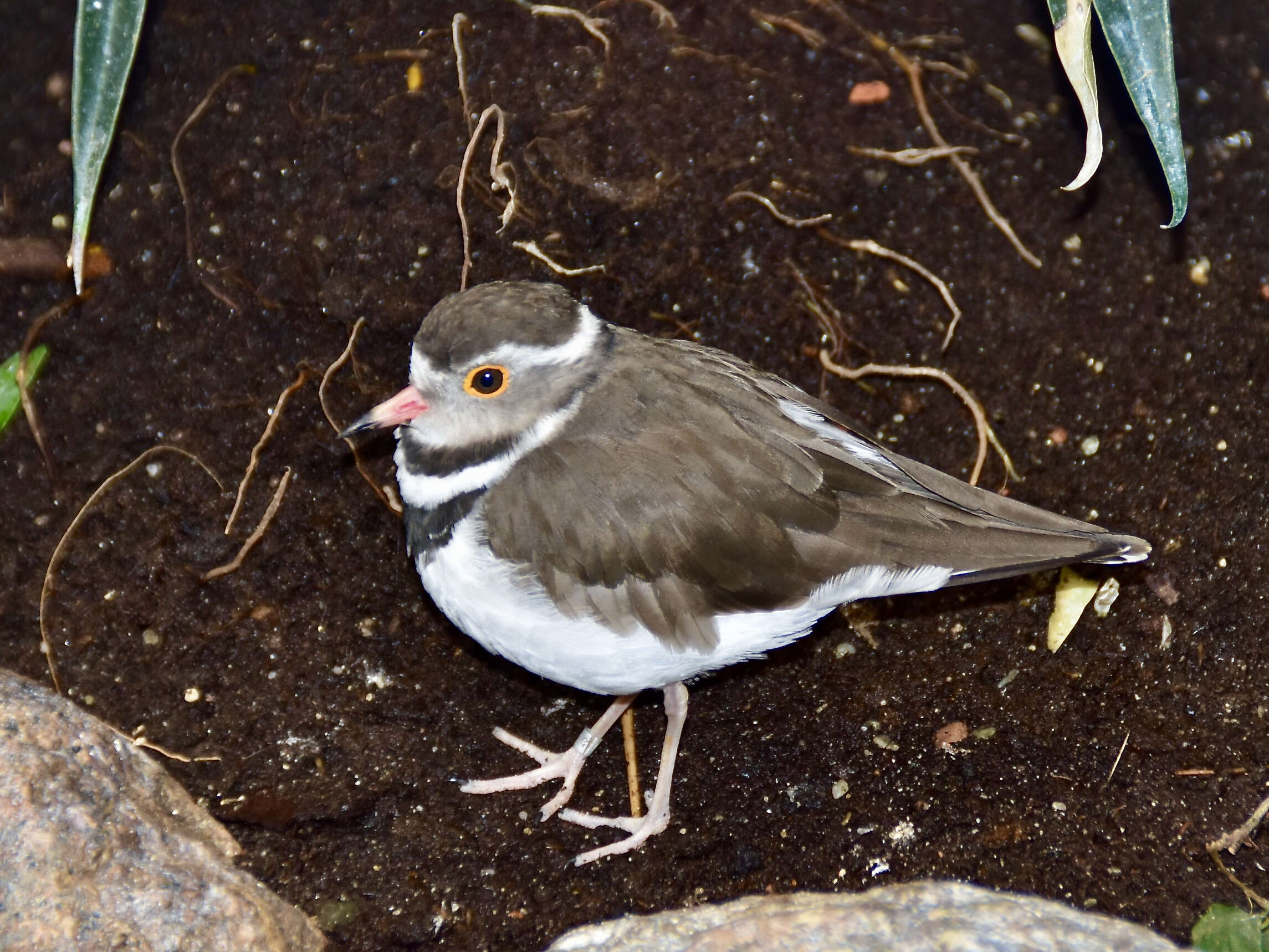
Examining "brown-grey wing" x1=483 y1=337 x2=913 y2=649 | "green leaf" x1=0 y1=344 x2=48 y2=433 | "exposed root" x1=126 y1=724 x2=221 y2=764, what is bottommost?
"exposed root" x1=126 y1=724 x2=221 y2=764

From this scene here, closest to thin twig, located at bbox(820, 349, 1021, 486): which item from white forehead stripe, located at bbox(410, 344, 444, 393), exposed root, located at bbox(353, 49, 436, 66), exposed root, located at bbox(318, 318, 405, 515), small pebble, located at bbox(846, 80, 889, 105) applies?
small pebble, located at bbox(846, 80, 889, 105)

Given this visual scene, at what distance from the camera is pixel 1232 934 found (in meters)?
2.94

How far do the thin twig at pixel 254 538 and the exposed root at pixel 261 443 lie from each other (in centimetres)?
8

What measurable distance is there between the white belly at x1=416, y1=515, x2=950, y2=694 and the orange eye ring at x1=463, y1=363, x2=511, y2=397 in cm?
36

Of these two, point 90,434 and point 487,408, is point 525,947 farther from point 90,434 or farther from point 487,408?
point 90,434

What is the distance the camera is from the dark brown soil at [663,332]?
329 centimetres

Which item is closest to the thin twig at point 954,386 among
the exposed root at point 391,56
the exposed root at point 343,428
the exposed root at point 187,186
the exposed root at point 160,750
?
the exposed root at point 343,428

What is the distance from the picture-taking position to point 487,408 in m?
3.21

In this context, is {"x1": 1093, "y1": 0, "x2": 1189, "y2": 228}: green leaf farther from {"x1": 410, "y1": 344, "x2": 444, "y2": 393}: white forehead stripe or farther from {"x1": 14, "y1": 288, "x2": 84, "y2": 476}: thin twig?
{"x1": 14, "y1": 288, "x2": 84, "y2": 476}: thin twig

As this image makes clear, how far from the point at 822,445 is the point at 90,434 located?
230cm

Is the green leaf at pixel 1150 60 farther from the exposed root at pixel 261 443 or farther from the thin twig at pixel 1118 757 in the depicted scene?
the exposed root at pixel 261 443

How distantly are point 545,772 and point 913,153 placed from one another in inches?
97.5

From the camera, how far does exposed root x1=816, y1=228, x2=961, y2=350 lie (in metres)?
3.97

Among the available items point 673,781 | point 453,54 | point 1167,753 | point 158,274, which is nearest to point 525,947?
point 673,781
